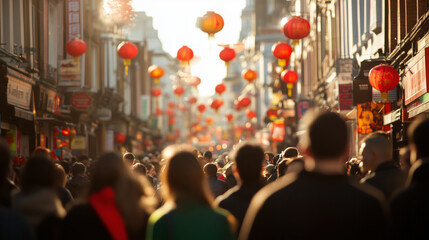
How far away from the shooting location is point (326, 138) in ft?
16.4

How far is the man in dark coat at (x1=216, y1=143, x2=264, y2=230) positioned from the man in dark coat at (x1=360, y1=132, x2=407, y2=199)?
1119 mm

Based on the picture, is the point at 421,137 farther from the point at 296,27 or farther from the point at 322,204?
the point at 296,27

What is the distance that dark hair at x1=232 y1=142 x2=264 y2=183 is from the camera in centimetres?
721

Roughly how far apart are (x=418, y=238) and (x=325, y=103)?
1346 inches

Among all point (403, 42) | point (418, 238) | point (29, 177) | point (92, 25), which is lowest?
point (418, 238)

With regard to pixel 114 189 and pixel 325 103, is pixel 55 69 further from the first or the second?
pixel 114 189

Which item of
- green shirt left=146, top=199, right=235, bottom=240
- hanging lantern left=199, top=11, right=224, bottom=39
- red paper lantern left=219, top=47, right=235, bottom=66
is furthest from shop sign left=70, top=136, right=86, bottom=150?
green shirt left=146, top=199, right=235, bottom=240

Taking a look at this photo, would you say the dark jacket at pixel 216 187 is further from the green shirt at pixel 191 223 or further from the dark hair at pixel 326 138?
the dark hair at pixel 326 138

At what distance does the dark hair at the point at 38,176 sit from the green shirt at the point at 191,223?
1101 mm

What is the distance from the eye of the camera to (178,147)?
246 inches

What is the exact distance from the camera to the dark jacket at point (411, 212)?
5.65 meters

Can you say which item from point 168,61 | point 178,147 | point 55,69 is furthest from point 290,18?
point 168,61

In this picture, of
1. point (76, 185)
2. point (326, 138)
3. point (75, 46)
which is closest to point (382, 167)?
point (326, 138)

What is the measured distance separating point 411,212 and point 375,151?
2.20 m
